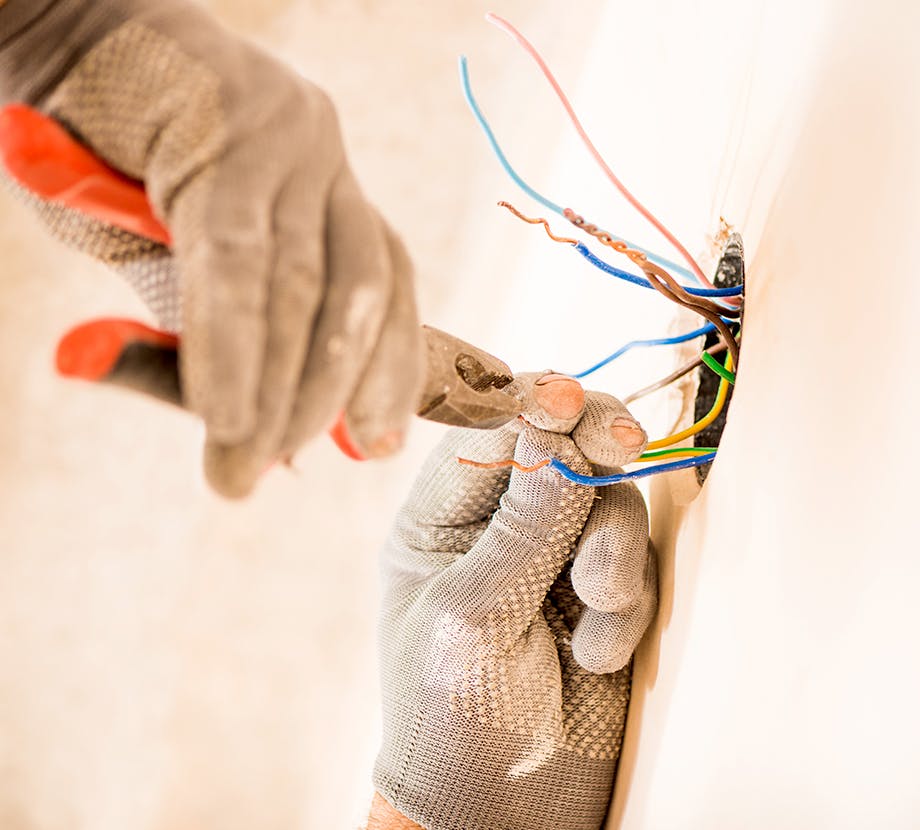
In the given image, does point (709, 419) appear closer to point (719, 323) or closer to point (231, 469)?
point (719, 323)

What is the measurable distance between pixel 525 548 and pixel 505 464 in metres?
0.06

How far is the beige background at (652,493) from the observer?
434 millimetres

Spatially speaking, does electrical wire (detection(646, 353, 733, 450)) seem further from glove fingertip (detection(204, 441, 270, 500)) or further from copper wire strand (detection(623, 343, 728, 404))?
glove fingertip (detection(204, 441, 270, 500))

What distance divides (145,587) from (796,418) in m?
0.88

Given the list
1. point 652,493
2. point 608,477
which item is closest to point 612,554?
point 608,477

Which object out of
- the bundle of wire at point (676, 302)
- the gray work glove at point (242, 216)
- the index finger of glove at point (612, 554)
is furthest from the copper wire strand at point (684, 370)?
the gray work glove at point (242, 216)

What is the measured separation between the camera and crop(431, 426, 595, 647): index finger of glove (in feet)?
2.01

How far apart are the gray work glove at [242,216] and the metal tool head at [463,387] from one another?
136mm

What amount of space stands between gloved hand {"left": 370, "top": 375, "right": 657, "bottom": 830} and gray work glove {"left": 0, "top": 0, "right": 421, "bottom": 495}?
0.26 metres

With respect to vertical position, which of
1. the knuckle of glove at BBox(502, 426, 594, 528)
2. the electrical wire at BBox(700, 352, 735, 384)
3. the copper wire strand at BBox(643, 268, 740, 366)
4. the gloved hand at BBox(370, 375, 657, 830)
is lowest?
the gloved hand at BBox(370, 375, 657, 830)

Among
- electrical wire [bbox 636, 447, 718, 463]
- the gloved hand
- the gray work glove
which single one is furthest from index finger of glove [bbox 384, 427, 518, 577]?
the gray work glove

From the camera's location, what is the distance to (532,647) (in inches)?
24.8

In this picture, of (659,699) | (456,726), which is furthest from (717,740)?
(456,726)

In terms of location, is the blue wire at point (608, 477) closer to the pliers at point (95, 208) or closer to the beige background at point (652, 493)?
the beige background at point (652, 493)
